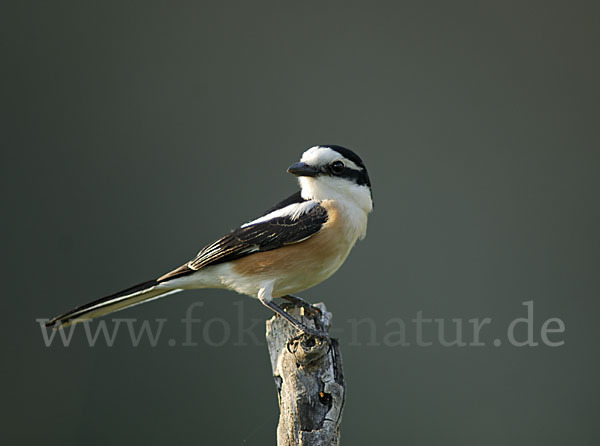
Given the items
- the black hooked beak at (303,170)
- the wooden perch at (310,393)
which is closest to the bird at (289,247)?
the black hooked beak at (303,170)

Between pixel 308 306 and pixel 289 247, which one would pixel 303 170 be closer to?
pixel 289 247

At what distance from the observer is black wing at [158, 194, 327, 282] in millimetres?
2033

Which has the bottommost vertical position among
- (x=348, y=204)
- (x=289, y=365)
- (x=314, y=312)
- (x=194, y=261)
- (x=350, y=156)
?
(x=289, y=365)

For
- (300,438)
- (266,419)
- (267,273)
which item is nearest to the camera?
(300,438)

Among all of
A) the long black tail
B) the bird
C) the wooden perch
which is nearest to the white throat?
the bird

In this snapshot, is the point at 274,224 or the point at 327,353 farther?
the point at 274,224

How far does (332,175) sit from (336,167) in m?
0.03

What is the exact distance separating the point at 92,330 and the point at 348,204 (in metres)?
1.49

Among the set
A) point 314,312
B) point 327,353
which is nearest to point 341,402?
point 327,353

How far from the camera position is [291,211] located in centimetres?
210

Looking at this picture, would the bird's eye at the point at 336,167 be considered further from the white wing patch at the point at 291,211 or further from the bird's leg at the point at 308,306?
the bird's leg at the point at 308,306

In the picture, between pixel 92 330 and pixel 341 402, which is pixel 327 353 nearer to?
pixel 341 402

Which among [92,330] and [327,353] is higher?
[92,330]

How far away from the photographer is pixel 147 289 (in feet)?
6.81
